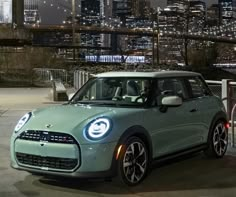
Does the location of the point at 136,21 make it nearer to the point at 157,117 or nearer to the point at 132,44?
the point at 132,44

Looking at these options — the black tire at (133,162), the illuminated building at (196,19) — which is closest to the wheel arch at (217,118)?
the black tire at (133,162)

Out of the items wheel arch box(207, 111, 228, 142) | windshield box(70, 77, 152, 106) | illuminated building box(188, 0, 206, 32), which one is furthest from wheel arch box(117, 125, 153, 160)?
illuminated building box(188, 0, 206, 32)

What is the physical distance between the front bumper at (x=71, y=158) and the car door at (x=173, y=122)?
0.88m

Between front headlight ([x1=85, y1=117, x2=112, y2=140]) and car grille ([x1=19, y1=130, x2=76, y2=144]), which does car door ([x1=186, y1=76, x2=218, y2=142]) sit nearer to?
front headlight ([x1=85, y1=117, x2=112, y2=140])

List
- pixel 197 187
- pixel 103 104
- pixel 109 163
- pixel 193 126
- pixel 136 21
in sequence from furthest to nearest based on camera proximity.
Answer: pixel 136 21, pixel 193 126, pixel 103 104, pixel 197 187, pixel 109 163

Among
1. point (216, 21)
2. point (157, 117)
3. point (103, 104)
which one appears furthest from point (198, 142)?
point (216, 21)

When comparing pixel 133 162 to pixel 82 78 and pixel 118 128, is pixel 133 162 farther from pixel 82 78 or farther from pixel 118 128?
pixel 82 78

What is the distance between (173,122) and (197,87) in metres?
1.23

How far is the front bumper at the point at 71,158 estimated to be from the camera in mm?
5898

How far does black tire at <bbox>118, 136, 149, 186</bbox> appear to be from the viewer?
6.14m

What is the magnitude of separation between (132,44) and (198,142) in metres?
99.9

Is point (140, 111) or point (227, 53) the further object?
point (227, 53)

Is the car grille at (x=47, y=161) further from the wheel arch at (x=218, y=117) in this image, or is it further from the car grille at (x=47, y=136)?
the wheel arch at (x=218, y=117)

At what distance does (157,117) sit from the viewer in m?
6.75
